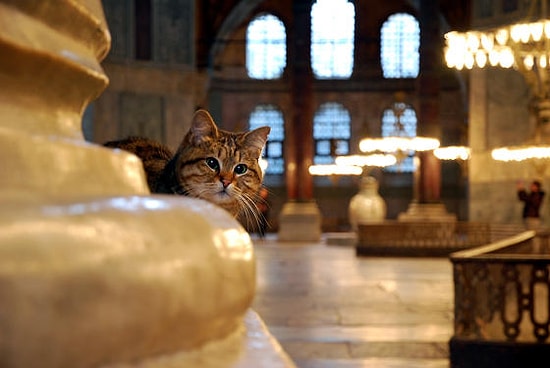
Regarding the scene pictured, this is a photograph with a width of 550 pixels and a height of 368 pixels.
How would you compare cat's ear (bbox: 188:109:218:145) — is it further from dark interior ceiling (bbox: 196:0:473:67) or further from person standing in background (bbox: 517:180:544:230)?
dark interior ceiling (bbox: 196:0:473:67)

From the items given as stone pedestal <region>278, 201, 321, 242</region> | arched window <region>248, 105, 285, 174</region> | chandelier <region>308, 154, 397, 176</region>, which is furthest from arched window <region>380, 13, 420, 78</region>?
stone pedestal <region>278, 201, 321, 242</region>

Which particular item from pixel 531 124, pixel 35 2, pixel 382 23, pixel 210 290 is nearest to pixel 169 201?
pixel 210 290

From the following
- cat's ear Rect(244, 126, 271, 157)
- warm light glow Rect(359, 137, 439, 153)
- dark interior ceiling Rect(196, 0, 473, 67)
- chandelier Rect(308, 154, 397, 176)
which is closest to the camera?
cat's ear Rect(244, 126, 271, 157)

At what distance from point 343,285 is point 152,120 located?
8.28 m

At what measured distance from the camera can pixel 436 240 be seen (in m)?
18.6

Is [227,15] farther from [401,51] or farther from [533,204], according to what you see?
[533,204]

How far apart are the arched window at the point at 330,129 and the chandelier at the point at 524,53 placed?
22.1 metres

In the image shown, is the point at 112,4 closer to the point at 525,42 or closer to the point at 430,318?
the point at 525,42

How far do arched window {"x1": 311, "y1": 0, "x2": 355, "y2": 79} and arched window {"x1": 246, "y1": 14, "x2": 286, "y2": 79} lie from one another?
1.39 metres

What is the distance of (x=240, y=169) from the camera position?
11.8 feet

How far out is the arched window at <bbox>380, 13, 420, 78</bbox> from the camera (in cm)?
3509

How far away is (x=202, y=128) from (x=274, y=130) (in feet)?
106

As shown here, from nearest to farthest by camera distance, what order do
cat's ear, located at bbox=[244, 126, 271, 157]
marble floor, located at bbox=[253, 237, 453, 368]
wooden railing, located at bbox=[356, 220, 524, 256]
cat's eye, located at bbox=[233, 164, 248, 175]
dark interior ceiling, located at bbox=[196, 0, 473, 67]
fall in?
cat's ear, located at bbox=[244, 126, 271, 157] < cat's eye, located at bbox=[233, 164, 248, 175] < marble floor, located at bbox=[253, 237, 453, 368] < wooden railing, located at bbox=[356, 220, 524, 256] < dark interior ceiling, located at bbox=[196, 0, 473, 67]

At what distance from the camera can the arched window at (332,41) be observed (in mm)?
35156
